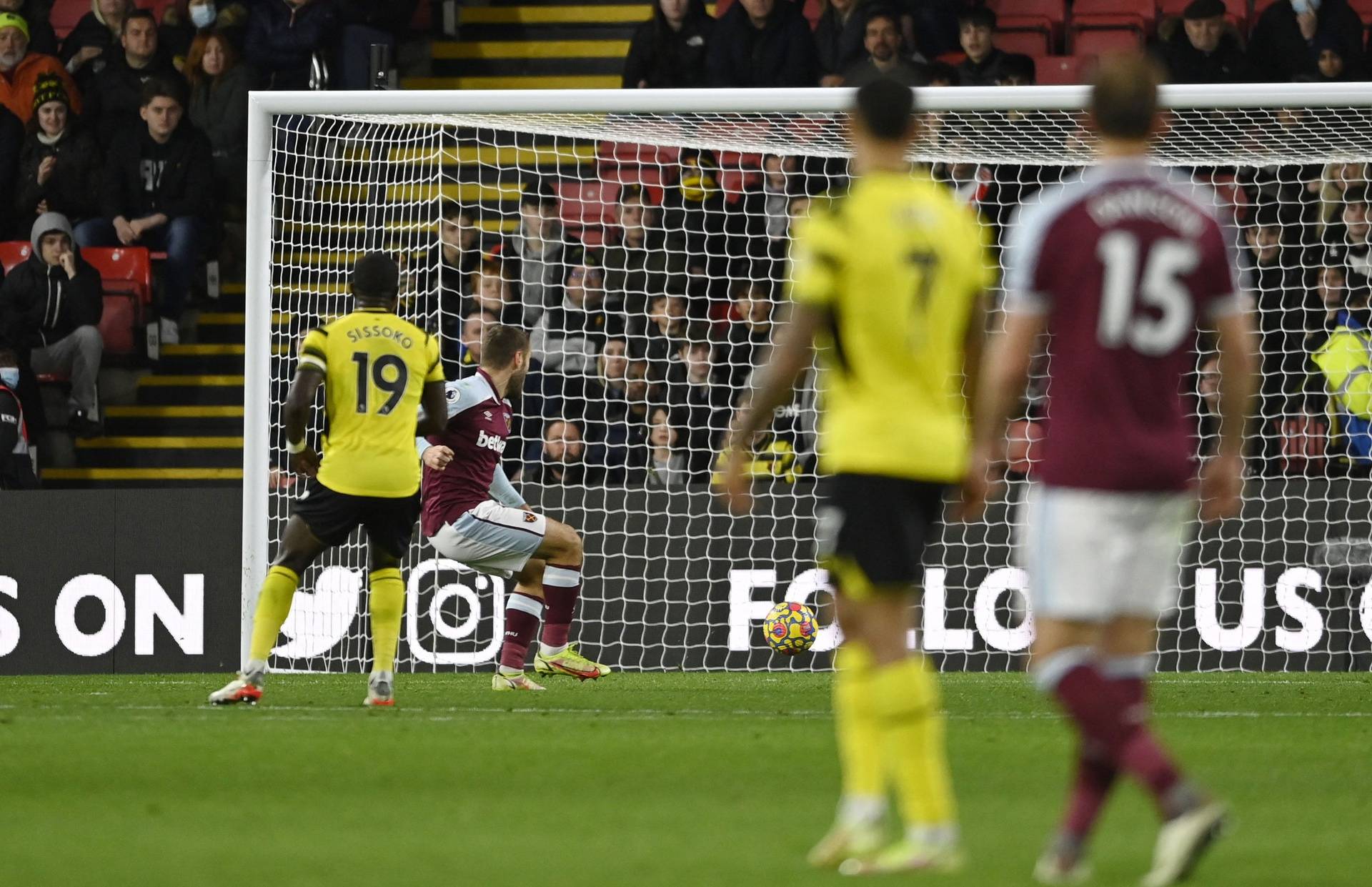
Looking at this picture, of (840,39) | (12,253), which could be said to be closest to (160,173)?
(12,253)

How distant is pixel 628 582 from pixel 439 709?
155 inches

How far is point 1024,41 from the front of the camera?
15.0m

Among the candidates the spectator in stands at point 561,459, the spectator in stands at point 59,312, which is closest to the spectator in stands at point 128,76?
the spectator in stands at point 59,312

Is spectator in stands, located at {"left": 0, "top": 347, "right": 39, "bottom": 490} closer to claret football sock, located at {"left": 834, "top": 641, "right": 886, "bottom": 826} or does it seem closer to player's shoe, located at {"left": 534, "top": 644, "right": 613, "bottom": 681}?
player's shoe, located at {"left": 534, "top": 644, "right": 613, "bottom": 681}

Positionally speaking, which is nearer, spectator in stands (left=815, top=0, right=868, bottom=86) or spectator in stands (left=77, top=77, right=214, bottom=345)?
spectator in stands (left=815, top=0, right=868, bottom=86)

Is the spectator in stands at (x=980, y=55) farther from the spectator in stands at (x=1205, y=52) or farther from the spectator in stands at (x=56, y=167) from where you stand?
the spectator in stands at (x=56, y=167)

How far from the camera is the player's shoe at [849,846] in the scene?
450 centimetres

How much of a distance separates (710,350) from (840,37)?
2.63 meters

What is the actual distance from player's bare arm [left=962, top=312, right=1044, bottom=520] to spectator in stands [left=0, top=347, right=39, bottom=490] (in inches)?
385

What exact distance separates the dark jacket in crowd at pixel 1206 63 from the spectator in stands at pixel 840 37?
6.51ft

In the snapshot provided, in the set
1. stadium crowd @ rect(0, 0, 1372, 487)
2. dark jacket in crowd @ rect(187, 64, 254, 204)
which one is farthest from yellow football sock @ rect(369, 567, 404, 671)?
dark jacket in crowd @ rect(187, 64, 254, 204)

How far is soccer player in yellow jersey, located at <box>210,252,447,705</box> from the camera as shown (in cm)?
857

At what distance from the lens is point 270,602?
8.74 meters

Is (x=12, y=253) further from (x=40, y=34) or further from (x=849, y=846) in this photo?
(x=849, y=846)
